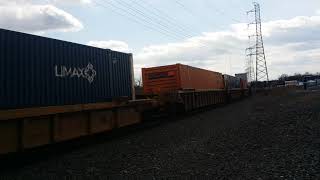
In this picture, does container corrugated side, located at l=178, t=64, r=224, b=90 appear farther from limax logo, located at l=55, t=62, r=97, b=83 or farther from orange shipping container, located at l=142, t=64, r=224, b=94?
limax logo, located at l=55, t=62, r=97, b=83

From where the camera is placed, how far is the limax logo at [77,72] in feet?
43.4

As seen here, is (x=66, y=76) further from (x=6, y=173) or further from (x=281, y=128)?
(x=281, y=128)

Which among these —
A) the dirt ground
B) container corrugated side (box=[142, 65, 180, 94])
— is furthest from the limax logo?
container corrugated side (box=[142, 65, 180, 94])

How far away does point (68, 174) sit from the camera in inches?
365

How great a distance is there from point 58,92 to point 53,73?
640mm

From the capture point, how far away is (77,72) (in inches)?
558

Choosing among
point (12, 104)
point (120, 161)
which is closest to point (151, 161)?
point (120, 161)

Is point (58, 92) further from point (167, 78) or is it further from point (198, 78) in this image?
point (198, 78)

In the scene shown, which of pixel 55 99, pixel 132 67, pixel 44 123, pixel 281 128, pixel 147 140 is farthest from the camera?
pixel 132 67

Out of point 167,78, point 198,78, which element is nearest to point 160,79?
point 167,78

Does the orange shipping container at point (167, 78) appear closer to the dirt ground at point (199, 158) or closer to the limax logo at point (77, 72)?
the limax logo at point (77, 72)

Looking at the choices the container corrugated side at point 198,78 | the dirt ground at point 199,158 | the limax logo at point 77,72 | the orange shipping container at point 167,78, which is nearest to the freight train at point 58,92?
the limax logo at point 77,72

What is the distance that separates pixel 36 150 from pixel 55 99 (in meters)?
1.81

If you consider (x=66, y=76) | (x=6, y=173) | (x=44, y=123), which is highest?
(x=66, y=76)
